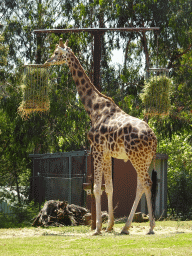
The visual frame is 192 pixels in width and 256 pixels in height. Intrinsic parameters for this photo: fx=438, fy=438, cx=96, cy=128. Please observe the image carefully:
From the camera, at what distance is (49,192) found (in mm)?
17547

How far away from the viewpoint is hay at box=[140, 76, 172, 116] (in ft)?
41.4

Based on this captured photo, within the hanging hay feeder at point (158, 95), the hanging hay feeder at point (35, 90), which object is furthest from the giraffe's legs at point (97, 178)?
the hanging hay feeder at point (158, 95)

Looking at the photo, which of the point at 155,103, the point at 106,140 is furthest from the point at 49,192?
the point at 106,140

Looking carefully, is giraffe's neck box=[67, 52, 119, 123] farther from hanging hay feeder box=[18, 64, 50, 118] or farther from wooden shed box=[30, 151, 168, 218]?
wooden shed box=[30, 151, 168, 218]

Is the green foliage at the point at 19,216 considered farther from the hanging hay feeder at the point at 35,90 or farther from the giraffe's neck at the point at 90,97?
the giraffe's neck at the point at 90,97

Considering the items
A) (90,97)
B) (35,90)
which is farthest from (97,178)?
(35,90)

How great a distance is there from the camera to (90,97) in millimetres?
10742

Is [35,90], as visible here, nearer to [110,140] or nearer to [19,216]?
[110,140]

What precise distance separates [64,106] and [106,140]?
919cm

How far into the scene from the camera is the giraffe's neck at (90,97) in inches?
410

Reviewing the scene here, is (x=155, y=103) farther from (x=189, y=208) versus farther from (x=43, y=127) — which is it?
(x=43, y=127)

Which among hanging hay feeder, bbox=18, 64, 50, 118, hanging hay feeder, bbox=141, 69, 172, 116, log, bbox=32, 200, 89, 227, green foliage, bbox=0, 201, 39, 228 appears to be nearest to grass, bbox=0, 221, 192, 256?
log, bbox=32, 200, 89, 227

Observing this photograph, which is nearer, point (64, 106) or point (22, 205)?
point (22, 205)

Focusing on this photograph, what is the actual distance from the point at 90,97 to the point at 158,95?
9.96 feet
